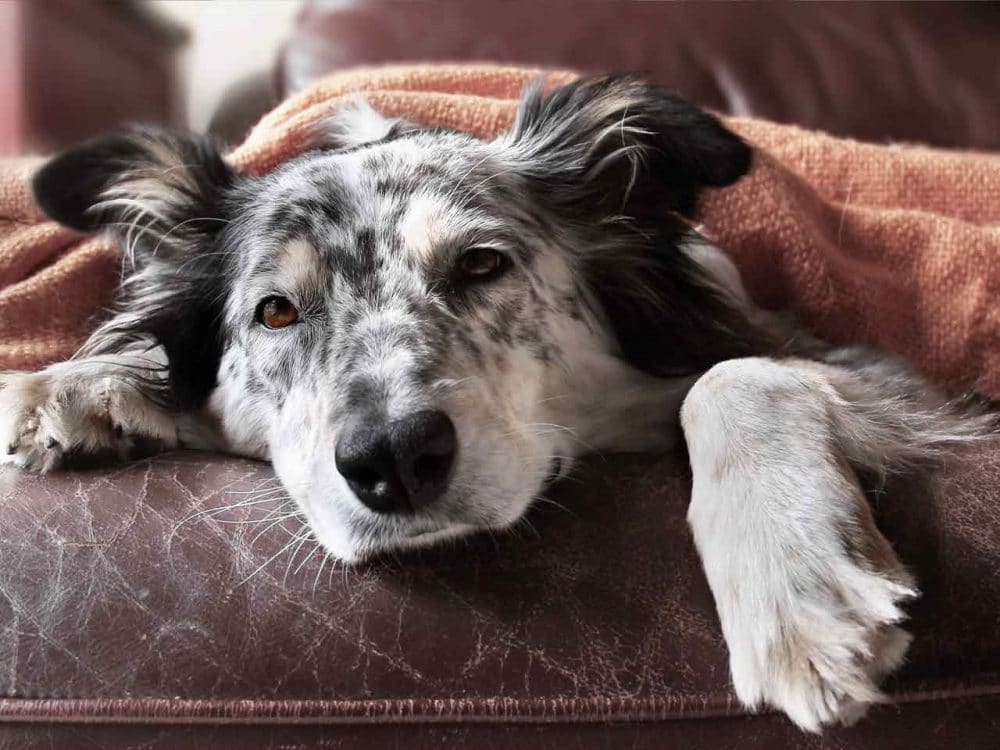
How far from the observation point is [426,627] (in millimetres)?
912

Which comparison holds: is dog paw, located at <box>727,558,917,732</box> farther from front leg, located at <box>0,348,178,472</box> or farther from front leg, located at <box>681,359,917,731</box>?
front leg, located at <box>0,348,178,472</box>

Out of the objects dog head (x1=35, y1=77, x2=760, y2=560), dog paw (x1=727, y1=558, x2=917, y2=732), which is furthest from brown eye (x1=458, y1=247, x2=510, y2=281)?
dog paw (x1=727, y1=558, x2=917, y2=732)

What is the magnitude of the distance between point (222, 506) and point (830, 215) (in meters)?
1.32

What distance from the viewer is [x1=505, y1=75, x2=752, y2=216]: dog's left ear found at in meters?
1.47

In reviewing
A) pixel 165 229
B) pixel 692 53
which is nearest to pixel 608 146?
pixel 165 229

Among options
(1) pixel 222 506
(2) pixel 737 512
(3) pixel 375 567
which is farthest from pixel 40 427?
(2) pixel 737 512

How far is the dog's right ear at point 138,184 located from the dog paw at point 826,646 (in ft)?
3.88

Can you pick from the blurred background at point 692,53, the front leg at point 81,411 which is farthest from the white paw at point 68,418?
the blurred background at point 692,53

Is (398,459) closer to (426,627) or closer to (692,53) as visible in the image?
(426,627)

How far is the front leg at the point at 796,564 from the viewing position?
831mm

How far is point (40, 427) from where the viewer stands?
1.19 m

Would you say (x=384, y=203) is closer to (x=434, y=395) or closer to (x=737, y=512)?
(x=434, y=395)

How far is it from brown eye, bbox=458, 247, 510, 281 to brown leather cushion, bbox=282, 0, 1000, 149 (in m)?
1.45

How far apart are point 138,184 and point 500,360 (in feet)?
2.54
